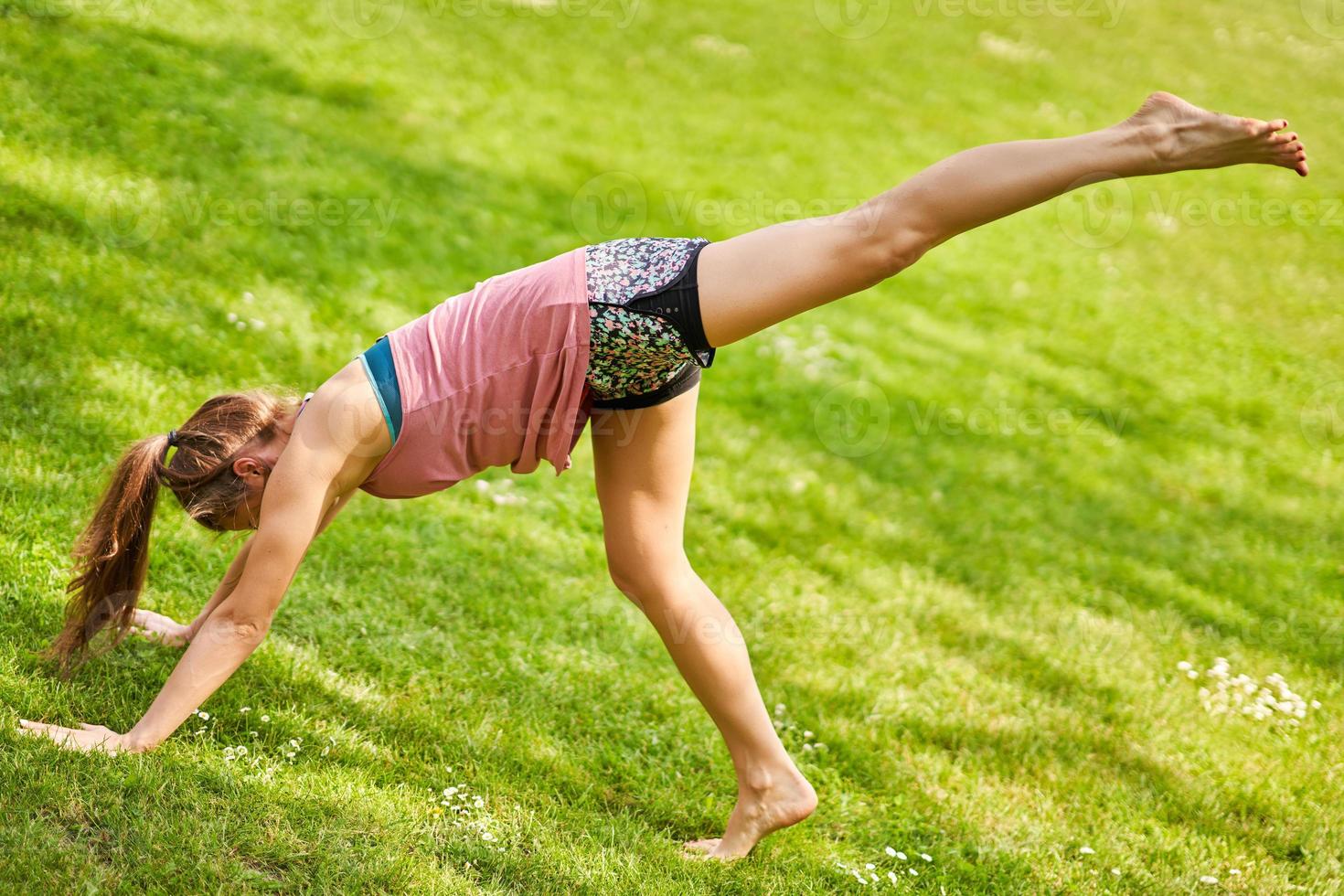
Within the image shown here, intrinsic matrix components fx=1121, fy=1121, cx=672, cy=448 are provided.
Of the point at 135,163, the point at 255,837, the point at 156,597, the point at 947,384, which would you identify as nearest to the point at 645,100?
the point at 947,384

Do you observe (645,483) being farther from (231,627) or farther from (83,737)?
(83,737)

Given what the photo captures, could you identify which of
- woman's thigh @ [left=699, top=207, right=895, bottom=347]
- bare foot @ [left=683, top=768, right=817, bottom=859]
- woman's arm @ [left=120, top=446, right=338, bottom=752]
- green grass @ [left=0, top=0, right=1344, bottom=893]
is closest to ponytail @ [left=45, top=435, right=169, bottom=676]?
green grass @ [left=0, top=0, right=1344, bottom=893]

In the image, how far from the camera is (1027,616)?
5180 millimetres

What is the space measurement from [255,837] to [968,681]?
2.86m

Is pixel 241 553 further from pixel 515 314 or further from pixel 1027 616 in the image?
pixel 1027 616

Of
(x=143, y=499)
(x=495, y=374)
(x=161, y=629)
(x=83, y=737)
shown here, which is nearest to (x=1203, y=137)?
(x=495, y=374)

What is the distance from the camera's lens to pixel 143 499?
10.2 ft

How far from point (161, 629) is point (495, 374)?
1598 mm

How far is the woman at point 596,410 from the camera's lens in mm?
2553

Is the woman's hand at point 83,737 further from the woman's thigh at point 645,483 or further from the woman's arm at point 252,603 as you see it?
the woman's thigh at point 645,483

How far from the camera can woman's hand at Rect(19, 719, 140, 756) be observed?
2.86 m

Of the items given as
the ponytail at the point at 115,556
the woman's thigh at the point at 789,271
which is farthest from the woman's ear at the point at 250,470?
the woman's thigh at the point at 789,271

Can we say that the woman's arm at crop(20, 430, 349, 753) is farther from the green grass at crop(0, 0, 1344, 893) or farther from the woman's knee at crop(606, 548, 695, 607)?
the woman's knee at crop(606, 548, 695, 607)

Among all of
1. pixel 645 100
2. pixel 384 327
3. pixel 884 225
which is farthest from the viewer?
pixel 645 100
